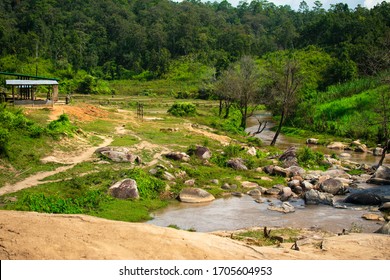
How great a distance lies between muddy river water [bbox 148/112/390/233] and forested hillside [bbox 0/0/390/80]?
43.8 m

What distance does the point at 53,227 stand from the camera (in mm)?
13117

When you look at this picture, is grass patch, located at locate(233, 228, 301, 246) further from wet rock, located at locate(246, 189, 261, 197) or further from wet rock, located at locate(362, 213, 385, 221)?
wet rock, located at locate(246, 189, 261, 197)

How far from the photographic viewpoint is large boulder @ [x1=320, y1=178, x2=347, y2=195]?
27.8 metres

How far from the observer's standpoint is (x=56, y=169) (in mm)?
26609

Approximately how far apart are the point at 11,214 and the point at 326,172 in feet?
73.1

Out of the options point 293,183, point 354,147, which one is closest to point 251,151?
point 293,183

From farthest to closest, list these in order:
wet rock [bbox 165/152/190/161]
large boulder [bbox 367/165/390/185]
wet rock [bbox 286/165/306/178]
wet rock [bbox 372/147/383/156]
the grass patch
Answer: wet rock [bbox 372/147/383/156] → wet rock [bbox 286/165/306/178] → wet rock [bbox 165/152/190/161] → large boulder [bbox 367/165/390/185] → the grass patch

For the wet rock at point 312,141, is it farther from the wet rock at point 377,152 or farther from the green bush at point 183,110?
the green bush at point 183,110

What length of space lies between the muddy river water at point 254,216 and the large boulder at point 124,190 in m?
1.72

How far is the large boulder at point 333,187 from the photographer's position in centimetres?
2775

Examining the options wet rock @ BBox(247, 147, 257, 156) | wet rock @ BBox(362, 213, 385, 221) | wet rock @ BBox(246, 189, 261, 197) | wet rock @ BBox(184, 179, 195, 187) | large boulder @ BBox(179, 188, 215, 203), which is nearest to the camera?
wet rock @ BBox(362, 213, 385, 221)

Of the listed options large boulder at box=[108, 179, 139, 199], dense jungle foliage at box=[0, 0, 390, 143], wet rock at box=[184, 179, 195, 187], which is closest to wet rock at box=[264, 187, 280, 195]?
wet rock at box=[184, 179, 195, 187]

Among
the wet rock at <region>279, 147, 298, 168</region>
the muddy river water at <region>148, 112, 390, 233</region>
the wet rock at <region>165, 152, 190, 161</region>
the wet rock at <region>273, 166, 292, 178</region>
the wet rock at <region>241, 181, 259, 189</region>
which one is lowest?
the muddy river water at <region>148, 112, 390, 233</region>

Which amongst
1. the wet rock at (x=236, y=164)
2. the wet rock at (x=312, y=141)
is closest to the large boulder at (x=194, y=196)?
the wet rock at (x=236, y=164)
